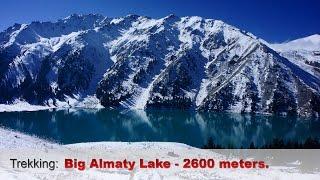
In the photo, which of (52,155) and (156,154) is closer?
(52,155)

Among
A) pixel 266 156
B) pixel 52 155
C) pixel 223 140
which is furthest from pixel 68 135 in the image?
pixel 52 155

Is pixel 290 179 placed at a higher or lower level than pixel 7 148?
lower

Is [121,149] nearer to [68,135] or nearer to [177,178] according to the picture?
[177,178]

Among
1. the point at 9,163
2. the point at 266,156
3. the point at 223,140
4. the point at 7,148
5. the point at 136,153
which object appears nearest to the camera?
the point at 9,163

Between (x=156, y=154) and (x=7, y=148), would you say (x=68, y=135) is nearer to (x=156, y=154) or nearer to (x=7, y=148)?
(x=156, y=154)

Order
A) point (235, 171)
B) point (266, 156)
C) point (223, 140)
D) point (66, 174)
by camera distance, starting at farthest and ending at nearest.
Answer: point (223, 140) → point (266, 156) → point (235, 171) → point (66, 174)

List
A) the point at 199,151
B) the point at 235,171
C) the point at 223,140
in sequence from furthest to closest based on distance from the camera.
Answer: the point at 223,140
the point at 199,151
the point at 235,171

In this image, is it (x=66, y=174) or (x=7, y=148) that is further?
(x=7, y=148)

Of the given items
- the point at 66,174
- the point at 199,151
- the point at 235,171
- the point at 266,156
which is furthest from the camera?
the point at 266,156

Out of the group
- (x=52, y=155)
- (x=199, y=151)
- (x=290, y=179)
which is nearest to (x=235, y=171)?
(x=290, y=179)
